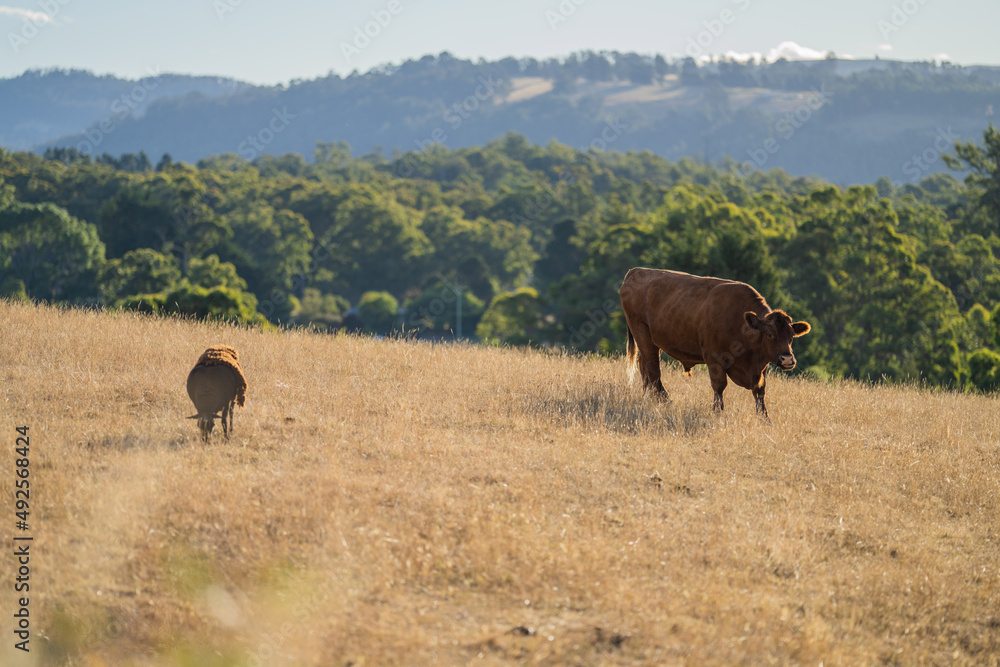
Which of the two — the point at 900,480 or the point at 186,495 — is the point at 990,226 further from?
the point at 186,495

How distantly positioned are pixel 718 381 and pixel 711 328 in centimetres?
80

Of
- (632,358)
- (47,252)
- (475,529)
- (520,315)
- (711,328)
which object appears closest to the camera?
(475,529)

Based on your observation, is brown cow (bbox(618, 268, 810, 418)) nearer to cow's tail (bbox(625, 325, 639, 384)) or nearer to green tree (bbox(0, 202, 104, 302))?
cow's tail (bbox(625, 325, 639, 384))

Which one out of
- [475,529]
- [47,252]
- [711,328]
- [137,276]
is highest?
[711,328]

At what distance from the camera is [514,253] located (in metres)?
99.2

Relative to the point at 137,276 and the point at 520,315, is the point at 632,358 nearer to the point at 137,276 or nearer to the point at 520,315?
the point at 520,315

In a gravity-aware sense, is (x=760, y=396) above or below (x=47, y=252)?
above

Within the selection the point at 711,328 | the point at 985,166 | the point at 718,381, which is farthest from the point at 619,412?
the point at 985,166

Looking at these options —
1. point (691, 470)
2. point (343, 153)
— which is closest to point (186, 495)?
point (691, 470)

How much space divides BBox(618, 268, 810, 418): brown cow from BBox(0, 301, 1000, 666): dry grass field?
833 mm

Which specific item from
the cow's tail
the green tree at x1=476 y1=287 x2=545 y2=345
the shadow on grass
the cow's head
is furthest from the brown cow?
the green tree at x1=476 y1=287 x2=545 y2=345

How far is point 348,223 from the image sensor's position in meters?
97.5

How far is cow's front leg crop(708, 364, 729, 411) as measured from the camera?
10.9 metres

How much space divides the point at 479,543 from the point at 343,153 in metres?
195
